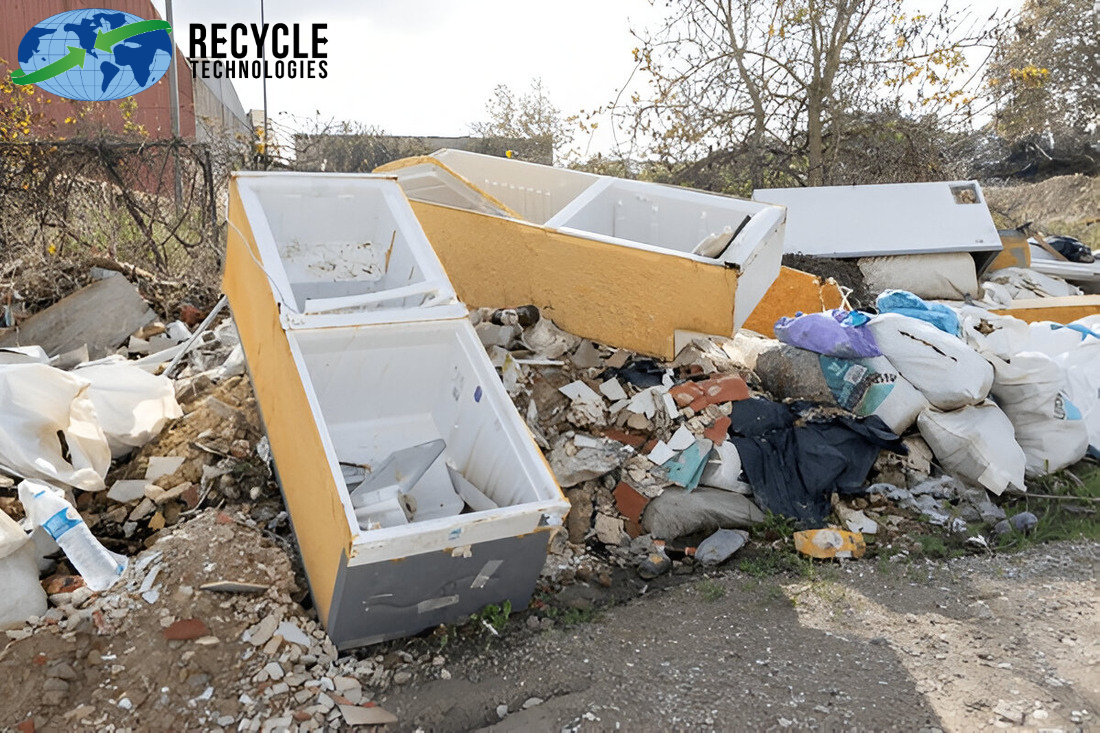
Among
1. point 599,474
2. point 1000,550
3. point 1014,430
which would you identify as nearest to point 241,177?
point 599,474

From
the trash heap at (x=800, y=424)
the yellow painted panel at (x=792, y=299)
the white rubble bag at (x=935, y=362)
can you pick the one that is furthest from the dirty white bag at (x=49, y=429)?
the yellow painted panel at (x=792, y=299)

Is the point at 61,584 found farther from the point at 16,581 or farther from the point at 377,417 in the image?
the point at 377,417

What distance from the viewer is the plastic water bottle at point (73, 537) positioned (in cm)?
306

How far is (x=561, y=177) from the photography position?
5.80m

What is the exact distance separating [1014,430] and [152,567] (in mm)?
4247

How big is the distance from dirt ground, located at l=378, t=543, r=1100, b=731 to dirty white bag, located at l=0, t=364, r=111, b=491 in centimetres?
178

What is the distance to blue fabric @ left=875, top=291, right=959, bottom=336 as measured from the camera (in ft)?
15.9

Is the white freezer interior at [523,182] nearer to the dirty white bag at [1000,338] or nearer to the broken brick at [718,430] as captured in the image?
the broken brick at [718,430]

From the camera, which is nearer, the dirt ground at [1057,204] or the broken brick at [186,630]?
the broken brick at [186,630]

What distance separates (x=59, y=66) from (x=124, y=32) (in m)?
1.37

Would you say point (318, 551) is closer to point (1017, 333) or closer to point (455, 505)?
point (455, 505)

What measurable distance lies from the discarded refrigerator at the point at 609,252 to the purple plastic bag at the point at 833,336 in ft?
0.94

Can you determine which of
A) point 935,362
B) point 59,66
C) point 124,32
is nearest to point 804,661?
point 935,362

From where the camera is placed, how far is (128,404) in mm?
3895
